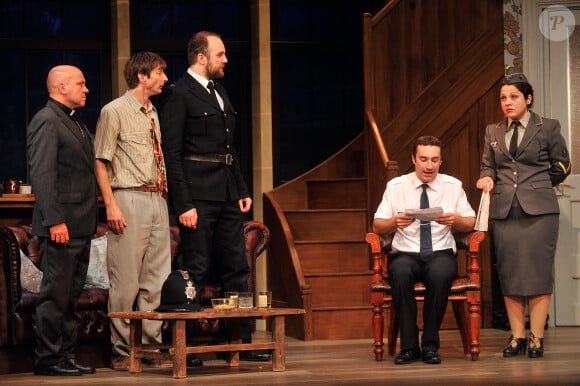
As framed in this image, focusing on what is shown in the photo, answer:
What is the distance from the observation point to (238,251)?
5902 mm

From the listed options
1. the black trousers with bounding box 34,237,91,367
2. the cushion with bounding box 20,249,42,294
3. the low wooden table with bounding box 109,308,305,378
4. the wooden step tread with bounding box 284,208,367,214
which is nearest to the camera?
the low wooden table with bounding box 109,308,305,378

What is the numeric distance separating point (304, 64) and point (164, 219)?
4.12 metres

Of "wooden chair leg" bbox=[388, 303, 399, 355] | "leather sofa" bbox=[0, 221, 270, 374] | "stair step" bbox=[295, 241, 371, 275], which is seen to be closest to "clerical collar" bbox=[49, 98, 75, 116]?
"leather sofa" bbox=[0, 221, 270, 374]

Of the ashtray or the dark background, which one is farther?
the dark background

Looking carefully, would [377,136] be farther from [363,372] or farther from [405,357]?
[363,372]

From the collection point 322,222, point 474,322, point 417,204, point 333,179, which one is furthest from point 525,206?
point 333,179

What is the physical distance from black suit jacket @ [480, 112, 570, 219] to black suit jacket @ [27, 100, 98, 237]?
231 cm

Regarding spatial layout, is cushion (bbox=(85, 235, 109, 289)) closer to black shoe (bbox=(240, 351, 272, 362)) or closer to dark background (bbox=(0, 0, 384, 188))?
black shoe (bbox=(240, 351, 272, 362))

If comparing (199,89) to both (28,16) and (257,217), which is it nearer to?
(257,217)

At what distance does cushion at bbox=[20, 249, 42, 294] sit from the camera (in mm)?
6066

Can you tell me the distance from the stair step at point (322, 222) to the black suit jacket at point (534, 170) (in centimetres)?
230

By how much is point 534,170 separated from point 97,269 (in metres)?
2.57

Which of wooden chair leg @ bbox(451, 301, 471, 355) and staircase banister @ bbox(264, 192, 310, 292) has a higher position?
staircase banister @ bbox(264, 192, 310, 292)

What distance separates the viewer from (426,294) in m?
5.95
